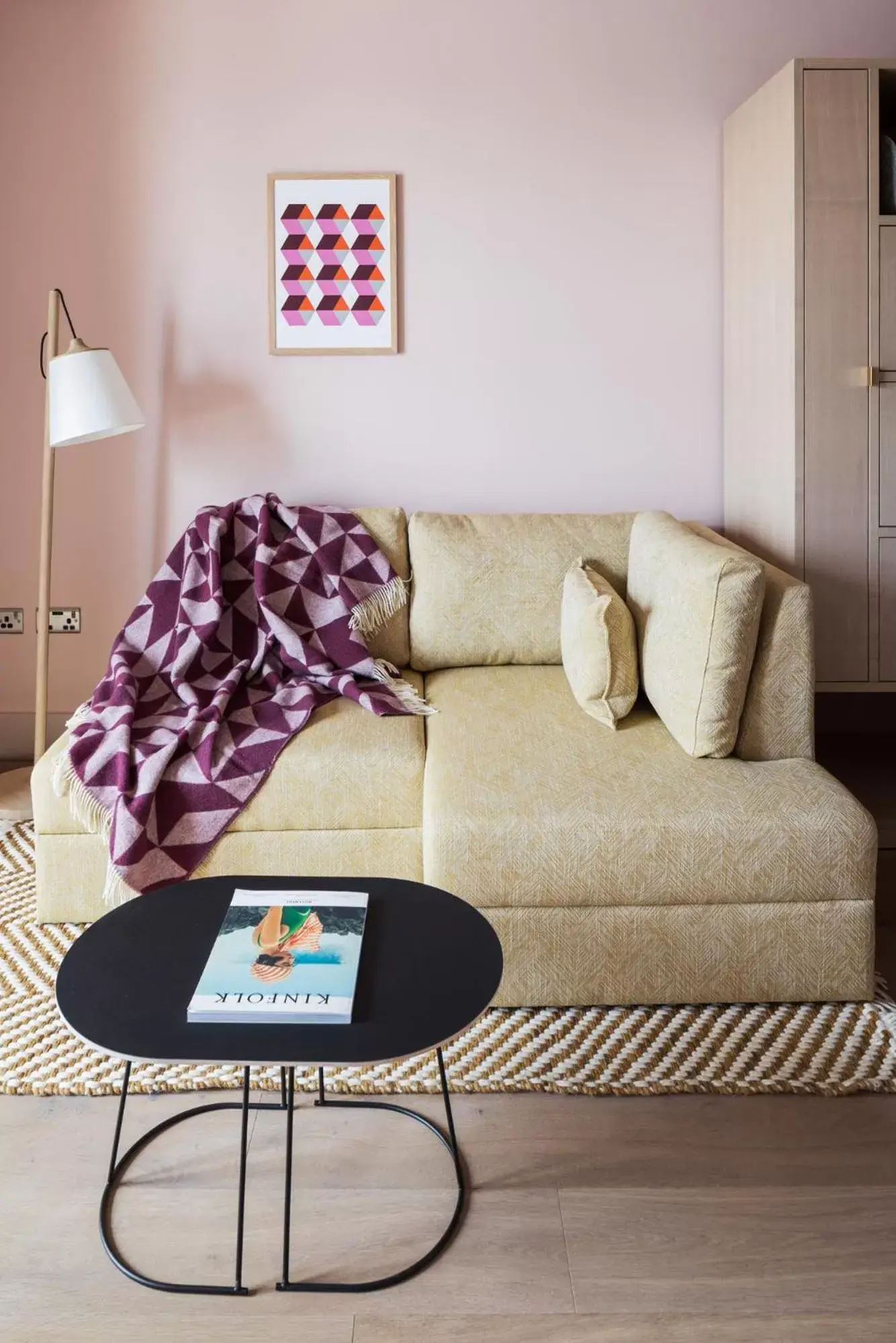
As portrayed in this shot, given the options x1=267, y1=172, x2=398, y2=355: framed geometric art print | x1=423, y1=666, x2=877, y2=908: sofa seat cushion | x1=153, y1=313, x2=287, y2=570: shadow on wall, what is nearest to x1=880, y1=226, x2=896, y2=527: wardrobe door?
x1=423, y1=666, x2=877, y2=908: sofa seat cushion

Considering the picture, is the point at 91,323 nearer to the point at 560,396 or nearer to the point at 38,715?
the point at 38,715

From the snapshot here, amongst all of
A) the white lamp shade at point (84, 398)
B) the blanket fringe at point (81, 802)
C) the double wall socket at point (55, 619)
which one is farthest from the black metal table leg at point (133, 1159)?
the double wall socket at point (55, 619)

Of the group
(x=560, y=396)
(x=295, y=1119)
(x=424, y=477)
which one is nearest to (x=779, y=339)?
(x=560, y=396)

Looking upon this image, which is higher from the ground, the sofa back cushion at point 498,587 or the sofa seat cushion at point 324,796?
the sofa back cushion at point 498,587

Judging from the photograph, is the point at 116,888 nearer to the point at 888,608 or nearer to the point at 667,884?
the point at 667,884

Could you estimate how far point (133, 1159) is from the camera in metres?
1.68

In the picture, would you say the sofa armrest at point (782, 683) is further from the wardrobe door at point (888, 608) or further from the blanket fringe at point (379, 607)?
the blanket fringe at point (379, 607)

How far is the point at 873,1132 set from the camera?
1.73 metres

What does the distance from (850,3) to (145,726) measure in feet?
9.30

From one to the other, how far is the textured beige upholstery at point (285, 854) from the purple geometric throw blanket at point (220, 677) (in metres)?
0.06

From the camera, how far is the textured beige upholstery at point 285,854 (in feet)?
7.44

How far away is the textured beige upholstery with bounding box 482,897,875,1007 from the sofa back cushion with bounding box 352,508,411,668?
1056 millimetres

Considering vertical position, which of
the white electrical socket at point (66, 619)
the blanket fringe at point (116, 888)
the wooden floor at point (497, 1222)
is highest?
the white electrical socket at point (66, 619)

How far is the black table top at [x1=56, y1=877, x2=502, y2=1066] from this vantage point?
1.29 meters
